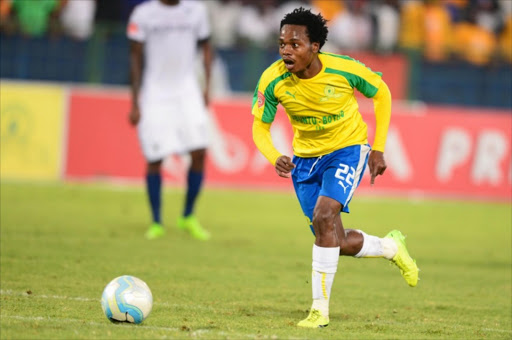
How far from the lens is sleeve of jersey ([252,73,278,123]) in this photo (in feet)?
21.8

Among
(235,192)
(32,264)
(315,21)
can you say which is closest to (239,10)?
(235,192)

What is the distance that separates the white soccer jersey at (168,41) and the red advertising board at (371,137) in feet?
15.8

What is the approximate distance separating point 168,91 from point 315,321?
211 inches

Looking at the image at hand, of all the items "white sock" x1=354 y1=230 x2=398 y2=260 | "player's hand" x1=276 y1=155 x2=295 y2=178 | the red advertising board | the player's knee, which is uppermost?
"player's hand" x1=276 y1=155 x2=295 y2=178

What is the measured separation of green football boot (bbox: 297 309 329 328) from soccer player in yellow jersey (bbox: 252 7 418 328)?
19 centimetres

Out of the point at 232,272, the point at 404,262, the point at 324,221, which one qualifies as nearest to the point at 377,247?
the point at 404,262

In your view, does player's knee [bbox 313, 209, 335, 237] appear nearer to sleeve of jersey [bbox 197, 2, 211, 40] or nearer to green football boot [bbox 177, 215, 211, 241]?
green football boot [bbox 177, 215, 211, 241]

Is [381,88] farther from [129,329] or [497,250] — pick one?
[497,250]

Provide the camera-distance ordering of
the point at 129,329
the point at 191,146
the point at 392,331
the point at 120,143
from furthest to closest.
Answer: the point at 120,143
the point at 191,146
the point at 392,331
the point at 129,329

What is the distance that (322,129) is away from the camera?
6715 millimetres

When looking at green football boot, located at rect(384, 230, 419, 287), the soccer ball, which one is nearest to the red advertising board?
green football boot, located at rect(384, 230, 419, 287)

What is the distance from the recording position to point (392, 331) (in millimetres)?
5977

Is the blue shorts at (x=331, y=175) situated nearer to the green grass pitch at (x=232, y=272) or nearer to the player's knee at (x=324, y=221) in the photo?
the player's knee at (x=324, y=221)

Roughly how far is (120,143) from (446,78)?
6.12m
